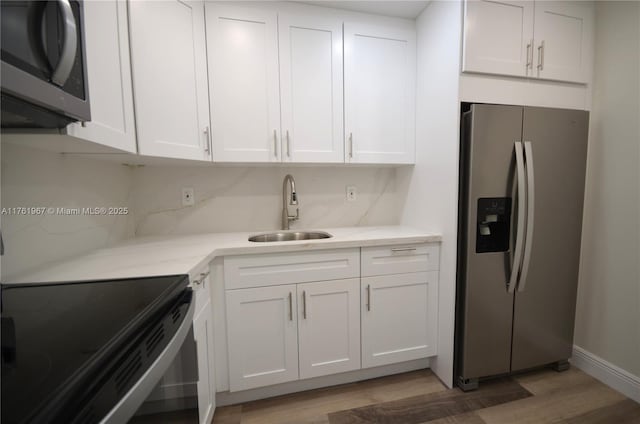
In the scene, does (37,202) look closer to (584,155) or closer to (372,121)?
(372,121)

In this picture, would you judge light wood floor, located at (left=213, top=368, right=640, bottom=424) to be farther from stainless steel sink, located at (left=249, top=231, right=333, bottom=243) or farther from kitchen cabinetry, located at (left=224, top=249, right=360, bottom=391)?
stainless steel sink, located at (left=249, top=231, right=333, bottom=243)

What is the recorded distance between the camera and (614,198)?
159cm

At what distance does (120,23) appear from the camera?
1126 mm

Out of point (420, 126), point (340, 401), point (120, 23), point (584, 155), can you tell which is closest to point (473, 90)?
point (420, 126)

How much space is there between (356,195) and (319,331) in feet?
3.42

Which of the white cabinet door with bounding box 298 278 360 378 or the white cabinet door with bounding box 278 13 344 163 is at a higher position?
the white cabinet door with bounding box 278 13 344 163

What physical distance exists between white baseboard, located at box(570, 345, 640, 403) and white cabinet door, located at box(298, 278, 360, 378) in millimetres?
1482

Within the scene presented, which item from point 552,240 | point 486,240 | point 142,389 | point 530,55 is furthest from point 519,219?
point 142,389

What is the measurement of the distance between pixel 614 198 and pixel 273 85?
2.12 m

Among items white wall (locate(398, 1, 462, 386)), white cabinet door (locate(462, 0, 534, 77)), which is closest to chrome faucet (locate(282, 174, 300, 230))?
white wall (locate(398, 1, 462, 386))

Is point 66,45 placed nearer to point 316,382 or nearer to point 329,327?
A: point 329,327

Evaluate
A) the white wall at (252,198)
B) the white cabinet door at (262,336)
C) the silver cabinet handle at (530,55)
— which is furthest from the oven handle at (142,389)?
the silver cabinet handle at (530,55)

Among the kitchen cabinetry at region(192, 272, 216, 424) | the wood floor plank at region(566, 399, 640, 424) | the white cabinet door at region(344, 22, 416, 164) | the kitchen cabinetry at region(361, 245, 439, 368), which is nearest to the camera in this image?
the kitchen cabinetry at region(192, 272, 216, 424)

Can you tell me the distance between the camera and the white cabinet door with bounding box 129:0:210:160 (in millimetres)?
1234
